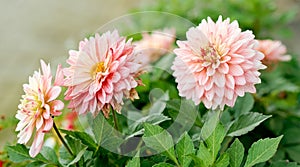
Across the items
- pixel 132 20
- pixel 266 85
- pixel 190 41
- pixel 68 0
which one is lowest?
pixel 190 41

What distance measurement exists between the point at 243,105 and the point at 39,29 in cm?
129

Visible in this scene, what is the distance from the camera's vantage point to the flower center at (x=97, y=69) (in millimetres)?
542

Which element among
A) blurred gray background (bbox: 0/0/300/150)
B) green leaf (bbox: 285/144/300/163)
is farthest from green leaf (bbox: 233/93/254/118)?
blurred gray background (bbox: 0/0/300/150)

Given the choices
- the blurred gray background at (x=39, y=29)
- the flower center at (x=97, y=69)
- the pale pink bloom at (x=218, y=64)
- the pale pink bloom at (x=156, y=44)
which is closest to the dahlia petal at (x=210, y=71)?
the pale pink bloom at (x=218, y=64)

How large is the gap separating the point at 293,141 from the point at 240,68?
0.92 ft

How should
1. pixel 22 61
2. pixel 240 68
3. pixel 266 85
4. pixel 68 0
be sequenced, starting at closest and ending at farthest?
pixel 240 68 < pixel 266 85 < pixel 22 61 < pixel 68 0

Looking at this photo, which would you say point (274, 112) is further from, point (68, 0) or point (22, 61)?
point (68, 0)

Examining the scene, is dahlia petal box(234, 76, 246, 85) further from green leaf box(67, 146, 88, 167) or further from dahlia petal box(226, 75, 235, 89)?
green leaf box(67, 146, 88, 167)

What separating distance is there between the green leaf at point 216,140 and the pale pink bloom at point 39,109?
16 centimetres

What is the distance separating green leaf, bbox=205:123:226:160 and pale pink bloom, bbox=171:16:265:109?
0.10ft

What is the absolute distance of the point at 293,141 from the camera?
0.76 meters

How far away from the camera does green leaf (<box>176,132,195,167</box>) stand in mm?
528

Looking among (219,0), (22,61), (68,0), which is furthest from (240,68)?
(68,0)

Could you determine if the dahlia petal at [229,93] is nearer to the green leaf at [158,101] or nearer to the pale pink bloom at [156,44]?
the green leaf at [158,101]
